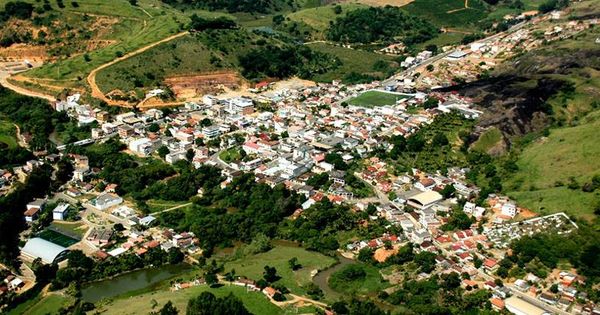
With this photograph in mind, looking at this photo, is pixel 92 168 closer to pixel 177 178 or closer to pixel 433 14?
pixel 177 178

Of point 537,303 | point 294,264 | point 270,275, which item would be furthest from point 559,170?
point 270,275

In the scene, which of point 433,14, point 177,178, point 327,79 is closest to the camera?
point 177,178

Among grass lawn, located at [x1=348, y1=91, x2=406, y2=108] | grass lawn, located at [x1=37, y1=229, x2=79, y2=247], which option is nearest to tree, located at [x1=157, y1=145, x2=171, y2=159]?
grass lawn, located at [x1=37, y1=229, x2=79, y2=247]

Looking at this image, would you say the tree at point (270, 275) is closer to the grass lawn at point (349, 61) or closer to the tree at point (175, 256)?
the tree at point (175, 256)

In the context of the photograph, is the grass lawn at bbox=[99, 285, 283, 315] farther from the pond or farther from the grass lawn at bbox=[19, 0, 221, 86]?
the grass lawn at bbox=[19, 0, 221, 86]

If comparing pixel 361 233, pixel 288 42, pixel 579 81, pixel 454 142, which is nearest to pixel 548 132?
pixel 454 142

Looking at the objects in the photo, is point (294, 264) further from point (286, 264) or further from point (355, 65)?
point (355, 65)
